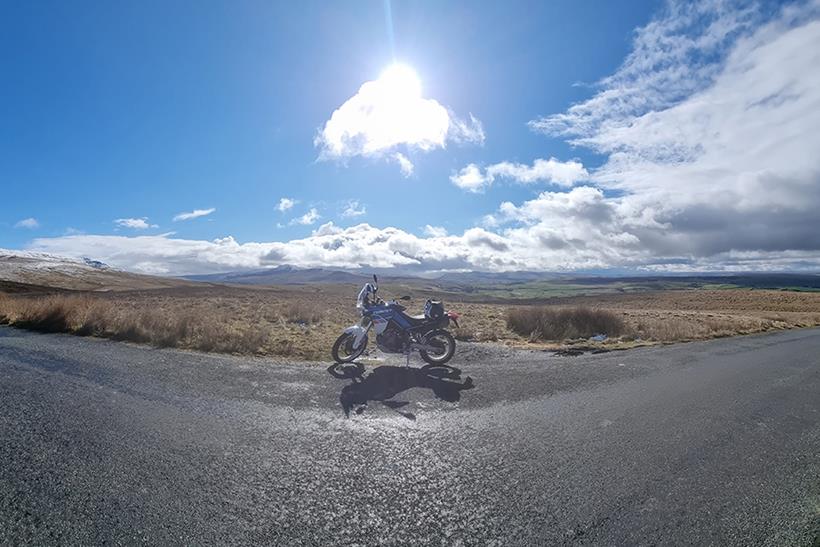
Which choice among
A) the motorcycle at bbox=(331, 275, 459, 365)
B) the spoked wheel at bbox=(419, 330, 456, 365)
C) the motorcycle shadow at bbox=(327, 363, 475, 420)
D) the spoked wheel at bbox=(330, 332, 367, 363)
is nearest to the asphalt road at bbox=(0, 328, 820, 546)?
the motorcycle shadow at bbox=(327, 363, 475, 420)

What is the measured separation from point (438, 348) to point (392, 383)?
2.66m

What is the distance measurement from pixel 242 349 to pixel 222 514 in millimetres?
8132

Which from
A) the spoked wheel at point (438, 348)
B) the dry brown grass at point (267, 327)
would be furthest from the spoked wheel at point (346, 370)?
the spoked wheel at point (438, 348)

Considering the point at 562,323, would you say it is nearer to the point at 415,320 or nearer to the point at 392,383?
the point at 415,320

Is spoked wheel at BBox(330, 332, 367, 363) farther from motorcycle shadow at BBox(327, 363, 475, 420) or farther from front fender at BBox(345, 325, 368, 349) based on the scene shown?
motorcycle shadow at BBox(327, 363, 475, 420)

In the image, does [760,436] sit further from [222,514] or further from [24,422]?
[24,422]

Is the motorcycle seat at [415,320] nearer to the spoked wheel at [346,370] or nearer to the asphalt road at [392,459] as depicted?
the spoked wheel at [346,370]

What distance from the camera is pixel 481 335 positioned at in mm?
17094

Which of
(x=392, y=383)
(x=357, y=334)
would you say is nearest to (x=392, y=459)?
(x=392, y=383)

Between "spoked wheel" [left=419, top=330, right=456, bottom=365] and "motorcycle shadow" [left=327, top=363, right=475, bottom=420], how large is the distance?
246mm

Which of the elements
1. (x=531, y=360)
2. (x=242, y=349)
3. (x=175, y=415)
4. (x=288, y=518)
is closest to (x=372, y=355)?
(x=242, y=349)

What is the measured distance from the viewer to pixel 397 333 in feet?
33.7

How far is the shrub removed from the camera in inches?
750

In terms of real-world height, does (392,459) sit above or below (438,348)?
below
